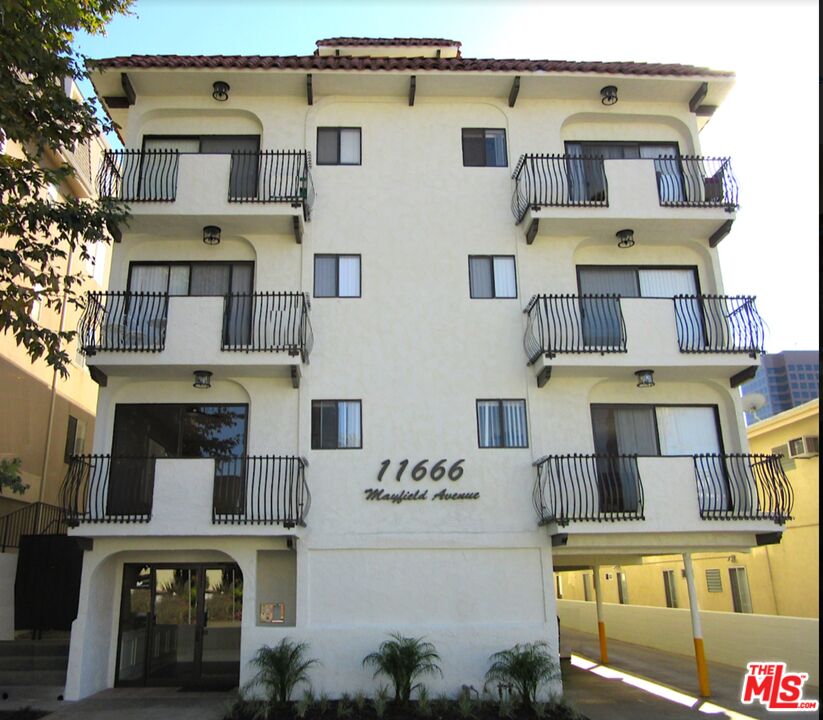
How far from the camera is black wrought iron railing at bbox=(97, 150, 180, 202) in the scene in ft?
50.7

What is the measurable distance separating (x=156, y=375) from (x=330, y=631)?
625 centimetres

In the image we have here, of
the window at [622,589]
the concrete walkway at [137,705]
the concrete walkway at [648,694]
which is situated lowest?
the concrete walkway at [648,694]

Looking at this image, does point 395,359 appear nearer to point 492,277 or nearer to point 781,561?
point 492,277

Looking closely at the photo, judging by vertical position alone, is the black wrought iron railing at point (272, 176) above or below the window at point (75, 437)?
above

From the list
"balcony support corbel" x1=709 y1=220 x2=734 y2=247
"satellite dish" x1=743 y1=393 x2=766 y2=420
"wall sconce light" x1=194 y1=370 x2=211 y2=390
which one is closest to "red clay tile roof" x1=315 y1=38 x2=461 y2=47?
"balcony support corbel" x1=709 y1=220 x2=734 y2=247

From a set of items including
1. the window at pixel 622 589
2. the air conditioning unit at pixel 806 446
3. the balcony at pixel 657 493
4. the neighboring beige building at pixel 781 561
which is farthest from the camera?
the window at pixel 622 589

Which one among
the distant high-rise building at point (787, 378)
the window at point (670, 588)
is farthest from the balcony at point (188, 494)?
the distant high-rise building at point (787, 378)

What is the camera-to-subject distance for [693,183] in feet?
54.0

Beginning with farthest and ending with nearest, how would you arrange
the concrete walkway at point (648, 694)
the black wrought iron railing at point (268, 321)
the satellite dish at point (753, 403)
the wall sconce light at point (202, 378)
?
1. the satellite dish at point (753, 403)
2. the black wrought iron railing at point (268, 321)
3. the wall sconce light at point (202, 378)
4. the concrete walkway at point (648, 694)

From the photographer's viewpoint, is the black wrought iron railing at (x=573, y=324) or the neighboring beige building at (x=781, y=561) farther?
the neighboring beige building at (x=781, y=561)

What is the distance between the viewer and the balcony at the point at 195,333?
1425cm

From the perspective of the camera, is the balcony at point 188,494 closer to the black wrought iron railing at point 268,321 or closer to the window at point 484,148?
the black wrought iron railing at point 268,321

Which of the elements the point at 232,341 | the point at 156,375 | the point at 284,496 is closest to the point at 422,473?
the point at 284,496

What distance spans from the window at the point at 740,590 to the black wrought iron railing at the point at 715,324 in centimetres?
896
